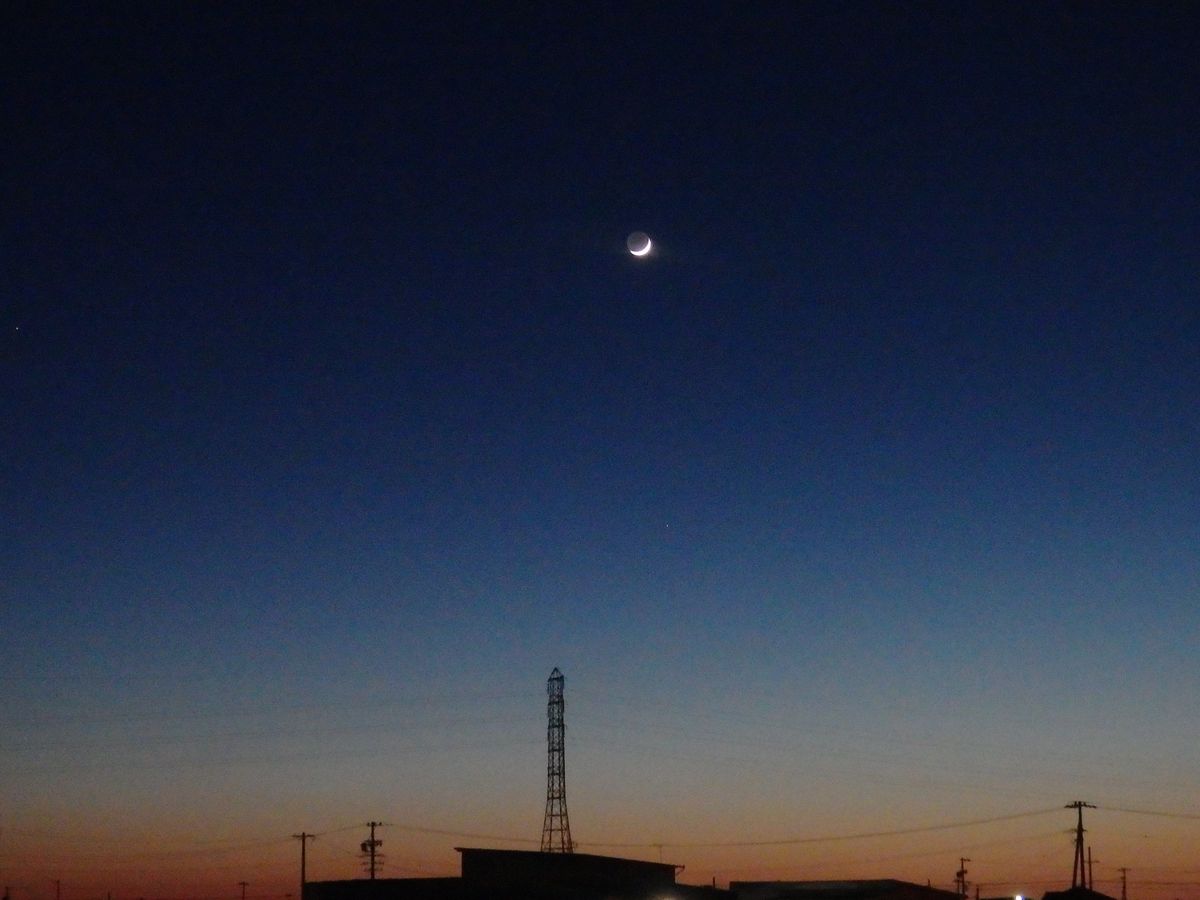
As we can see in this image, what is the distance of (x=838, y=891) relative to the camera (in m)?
63.3

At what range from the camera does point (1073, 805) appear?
86.6 meters

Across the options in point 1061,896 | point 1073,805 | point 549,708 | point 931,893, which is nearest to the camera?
point 931,893

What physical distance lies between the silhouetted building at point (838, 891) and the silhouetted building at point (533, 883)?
1.80 m

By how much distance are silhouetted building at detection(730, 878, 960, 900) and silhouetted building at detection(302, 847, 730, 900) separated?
180cm

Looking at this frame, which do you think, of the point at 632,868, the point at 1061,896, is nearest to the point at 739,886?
the point at 632,868

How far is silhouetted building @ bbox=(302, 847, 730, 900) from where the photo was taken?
184ft

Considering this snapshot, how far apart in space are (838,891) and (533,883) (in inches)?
564

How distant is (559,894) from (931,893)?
2112 cm

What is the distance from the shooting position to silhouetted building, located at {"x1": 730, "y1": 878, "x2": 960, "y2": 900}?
62.6 m

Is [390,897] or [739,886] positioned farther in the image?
[739,886]

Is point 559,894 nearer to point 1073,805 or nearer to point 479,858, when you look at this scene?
point 479,858

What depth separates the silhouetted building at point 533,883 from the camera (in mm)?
56031

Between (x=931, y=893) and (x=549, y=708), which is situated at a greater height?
(x=549, y=708)

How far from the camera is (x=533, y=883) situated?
62.9m
